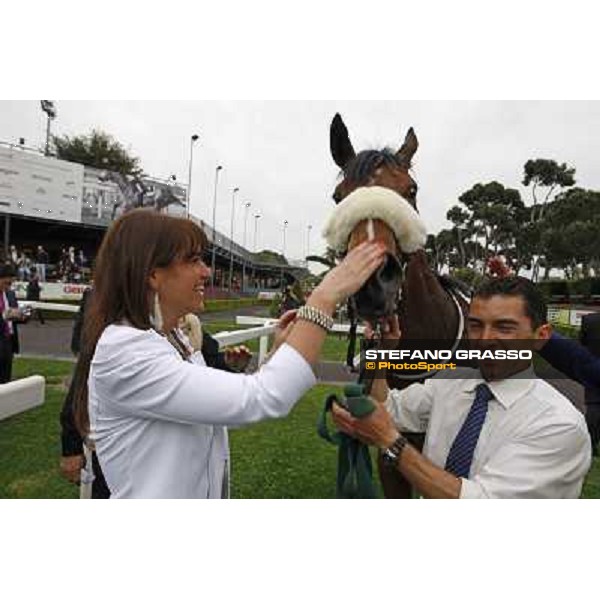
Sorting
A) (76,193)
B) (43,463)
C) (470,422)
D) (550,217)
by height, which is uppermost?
(76,193)

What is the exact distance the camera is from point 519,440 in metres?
1.20

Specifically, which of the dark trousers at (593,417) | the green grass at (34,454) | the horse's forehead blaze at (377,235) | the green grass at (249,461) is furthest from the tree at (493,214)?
the green grass at (34,454)

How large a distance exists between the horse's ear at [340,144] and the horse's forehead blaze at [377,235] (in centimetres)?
64

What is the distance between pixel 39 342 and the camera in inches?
389

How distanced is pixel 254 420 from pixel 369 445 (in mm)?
381

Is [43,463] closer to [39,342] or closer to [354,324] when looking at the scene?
[354,324]

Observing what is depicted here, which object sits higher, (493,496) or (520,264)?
(520,264)

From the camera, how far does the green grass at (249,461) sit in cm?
339

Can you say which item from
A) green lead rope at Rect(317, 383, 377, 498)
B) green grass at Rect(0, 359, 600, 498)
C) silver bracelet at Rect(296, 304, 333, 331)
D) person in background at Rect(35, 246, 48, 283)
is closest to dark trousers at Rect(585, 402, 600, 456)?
green grass at Rect(0, 359, 600, 498)

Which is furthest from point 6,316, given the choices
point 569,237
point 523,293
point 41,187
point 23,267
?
point 23,267

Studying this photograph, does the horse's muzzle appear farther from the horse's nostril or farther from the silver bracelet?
the silver bracelet

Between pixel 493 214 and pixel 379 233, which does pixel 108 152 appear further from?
pixel 379 233

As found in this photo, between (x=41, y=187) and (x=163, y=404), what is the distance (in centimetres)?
483

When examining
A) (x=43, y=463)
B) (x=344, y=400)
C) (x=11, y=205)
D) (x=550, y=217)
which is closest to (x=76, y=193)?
(x=11, y=205)
